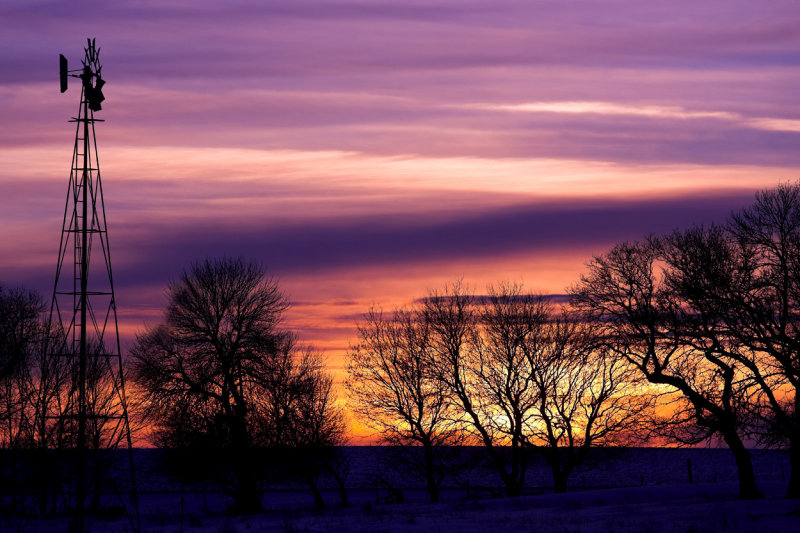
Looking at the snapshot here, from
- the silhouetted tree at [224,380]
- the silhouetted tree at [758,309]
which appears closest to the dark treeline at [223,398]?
the silhouetted tree at [224,380]

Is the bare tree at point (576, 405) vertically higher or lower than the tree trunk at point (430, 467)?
higher

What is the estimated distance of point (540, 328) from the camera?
178 ft

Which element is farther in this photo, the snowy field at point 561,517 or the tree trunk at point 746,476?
the tree trunk at point 746,476

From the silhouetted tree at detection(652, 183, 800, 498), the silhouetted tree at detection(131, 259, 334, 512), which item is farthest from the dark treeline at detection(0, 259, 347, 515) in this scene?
the silhouetted tree at detection(652, 183, 800, 498)

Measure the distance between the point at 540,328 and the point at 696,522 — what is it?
84.1ft

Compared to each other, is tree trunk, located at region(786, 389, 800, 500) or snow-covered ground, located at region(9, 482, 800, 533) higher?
tree trunk, located at region(786, 389, 800, 500)

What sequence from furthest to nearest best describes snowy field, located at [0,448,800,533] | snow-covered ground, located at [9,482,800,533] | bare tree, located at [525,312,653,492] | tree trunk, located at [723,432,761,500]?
bare tree, located at [525,312,653,492] → tree trunk, located at [723,432,761,500] → snowy field, located at [0,448,800,533] → snow-covered ground, located at [9,482,800,533]

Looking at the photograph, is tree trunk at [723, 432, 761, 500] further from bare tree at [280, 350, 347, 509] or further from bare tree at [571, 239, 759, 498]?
bare tree at [280, 350, 347, 509]

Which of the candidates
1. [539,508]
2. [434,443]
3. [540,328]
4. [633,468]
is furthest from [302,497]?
[633,468]

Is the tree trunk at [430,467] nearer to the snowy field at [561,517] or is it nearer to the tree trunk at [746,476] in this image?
the snowy field at [561,517]

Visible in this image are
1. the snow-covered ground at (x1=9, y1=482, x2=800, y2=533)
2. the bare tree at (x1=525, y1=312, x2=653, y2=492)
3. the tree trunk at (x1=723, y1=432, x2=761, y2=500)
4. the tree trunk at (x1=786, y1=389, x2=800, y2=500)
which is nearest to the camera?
the snow-covered ground at (x1=9, y1=482, x2=800, y2=533)

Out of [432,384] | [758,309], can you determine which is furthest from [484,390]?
[758,309]

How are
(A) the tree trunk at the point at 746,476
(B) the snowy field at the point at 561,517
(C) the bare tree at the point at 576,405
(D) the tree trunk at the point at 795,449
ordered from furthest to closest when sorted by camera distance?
(C) the bare tree at the point at 576,405
(A) the tree trunk at the point at 746,476
(D) the tree trunk at the point at 795,449
(B) the snowy field at the point at 561,517

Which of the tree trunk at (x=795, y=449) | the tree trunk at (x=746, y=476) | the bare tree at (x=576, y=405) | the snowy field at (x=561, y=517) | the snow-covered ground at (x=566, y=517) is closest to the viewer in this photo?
the snow-covered ground at (x=566, y=517)
